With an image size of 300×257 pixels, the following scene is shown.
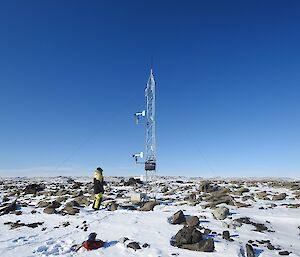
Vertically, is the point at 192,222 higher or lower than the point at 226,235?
higher

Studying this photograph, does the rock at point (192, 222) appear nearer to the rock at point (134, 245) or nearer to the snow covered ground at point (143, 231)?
the snow covered ground at point (143, 231)

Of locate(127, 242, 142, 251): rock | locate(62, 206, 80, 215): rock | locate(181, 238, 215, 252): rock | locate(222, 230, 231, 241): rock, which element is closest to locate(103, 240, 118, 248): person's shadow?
locate(127, 242, 142, 251): rock

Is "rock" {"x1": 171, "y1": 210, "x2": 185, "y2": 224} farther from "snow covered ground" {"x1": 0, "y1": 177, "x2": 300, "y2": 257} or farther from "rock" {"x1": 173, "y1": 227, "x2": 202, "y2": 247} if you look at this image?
"rock" {"x1": 173, "y1": 227, "x2": 202, "y2": 247}

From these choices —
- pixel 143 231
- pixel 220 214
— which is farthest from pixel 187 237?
pixel 220 214

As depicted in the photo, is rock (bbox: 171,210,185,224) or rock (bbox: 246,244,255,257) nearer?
rock (bbox: 246,244,255,257)

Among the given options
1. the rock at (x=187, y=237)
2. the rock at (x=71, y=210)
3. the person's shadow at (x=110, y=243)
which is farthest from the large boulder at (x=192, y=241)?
the rock at (x=71, y=210)

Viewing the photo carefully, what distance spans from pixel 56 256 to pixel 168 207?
810 centimetres

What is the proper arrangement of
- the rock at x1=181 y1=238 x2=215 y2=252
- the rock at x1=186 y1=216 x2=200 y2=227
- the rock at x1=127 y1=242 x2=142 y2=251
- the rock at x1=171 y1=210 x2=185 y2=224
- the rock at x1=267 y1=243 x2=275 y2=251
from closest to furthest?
1. the rock at x1=181 y1=238 x2=215 y2=252
2. the rock at x1=267 y1=243 x2=275 y2=251
3. the rock at x1=127 y1=242 x2=142 y2=251
4. the rock at x1=186 y1=216 x2=200 y2=227
5. the rock at x1=171 y1=210 x2=185 y2=224

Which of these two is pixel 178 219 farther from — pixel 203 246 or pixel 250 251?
pixel 250 251

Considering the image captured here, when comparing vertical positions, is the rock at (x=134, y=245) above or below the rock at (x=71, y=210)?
below

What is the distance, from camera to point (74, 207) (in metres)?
17.1

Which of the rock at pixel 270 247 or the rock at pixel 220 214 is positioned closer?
the rock at pixel 270 247

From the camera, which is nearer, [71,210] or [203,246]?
[203,246]

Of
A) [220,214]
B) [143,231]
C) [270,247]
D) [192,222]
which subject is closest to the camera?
[270,247]
